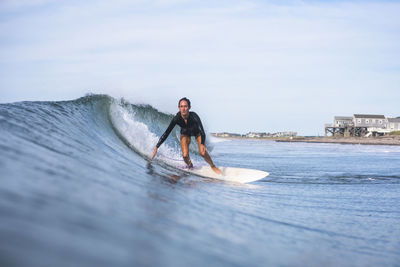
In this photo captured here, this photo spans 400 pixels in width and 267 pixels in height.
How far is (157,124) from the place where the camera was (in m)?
16.1

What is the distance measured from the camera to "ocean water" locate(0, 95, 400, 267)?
7.81 ft

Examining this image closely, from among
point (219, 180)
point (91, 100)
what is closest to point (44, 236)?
point (219, 180)

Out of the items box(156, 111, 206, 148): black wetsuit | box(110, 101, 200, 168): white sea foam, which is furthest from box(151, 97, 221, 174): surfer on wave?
box(110, 101, 200, 168): white sea foam

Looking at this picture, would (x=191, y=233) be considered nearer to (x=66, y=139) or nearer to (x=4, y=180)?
(x=4, y=180)

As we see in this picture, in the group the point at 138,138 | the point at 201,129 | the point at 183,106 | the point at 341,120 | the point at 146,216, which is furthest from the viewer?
the point at 341,120

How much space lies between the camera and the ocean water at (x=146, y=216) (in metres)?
2.38

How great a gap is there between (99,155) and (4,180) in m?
3.36

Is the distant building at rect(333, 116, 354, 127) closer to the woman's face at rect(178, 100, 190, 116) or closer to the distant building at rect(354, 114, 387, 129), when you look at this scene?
the distant building at rect(354, 114, 387, 129)

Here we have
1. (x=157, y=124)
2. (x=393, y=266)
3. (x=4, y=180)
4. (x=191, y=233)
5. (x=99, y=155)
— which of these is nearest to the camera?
(x=4, y=180)

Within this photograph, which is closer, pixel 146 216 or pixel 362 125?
pixel 146 216

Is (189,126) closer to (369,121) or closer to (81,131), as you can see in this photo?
(81,131)

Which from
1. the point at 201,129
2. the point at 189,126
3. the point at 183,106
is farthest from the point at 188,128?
the point at 183,106

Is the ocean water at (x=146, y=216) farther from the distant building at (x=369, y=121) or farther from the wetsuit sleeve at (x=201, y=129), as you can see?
the distant building at (x=369, y=121)

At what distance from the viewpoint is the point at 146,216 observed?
3.54 meters
